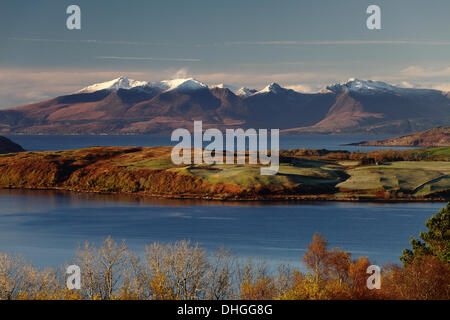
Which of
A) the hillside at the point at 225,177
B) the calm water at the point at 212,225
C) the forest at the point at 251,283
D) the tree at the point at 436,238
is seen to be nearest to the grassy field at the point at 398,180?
the hillside at the point at 225,177

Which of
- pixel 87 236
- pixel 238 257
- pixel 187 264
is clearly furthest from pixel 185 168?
pixel 187 264

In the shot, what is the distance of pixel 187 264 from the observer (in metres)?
43.9

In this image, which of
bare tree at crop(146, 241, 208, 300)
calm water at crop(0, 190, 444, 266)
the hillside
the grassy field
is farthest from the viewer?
the hillside

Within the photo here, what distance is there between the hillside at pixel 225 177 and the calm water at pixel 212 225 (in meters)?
7.49

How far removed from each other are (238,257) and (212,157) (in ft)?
278

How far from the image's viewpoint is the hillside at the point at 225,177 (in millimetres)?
112537

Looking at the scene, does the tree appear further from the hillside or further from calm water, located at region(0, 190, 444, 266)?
the hillside

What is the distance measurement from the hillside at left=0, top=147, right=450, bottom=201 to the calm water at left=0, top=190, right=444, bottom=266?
7493 mm

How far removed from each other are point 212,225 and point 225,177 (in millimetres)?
36506

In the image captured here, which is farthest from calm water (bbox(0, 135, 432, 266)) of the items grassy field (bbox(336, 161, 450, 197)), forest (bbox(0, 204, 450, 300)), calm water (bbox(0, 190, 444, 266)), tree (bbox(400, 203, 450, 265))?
forest (bbox(0, 204, 450, 300))

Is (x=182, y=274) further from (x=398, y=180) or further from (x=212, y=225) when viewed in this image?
(x=398, y=180)

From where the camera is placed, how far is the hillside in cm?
11254

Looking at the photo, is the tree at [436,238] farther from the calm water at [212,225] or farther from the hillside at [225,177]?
the hillside at [225,177]
